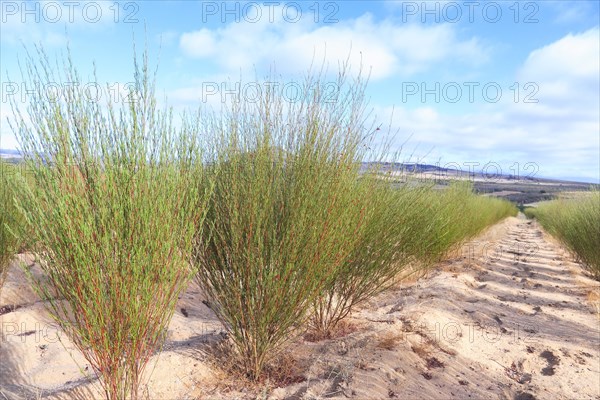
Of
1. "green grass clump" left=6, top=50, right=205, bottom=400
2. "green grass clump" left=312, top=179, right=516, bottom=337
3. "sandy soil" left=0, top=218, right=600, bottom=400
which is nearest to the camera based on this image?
"green grass clump" left=6, top=50, right=205, bottom=400

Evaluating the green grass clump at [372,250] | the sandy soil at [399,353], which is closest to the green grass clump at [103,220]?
the sandy soil at [399,353]

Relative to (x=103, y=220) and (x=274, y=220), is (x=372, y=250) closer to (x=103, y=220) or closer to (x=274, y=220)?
(x=274, y=220)

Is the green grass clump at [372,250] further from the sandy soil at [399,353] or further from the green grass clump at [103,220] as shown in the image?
the green grass clump at [103,220]

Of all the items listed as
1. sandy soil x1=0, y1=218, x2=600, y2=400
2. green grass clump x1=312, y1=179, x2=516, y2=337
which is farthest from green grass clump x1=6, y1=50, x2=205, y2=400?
green grass clump x1=312, y1=179, x2=516, y2=337

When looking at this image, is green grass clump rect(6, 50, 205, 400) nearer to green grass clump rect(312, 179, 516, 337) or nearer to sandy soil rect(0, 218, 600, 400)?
sandy soil rect(0, 218, 600, 400)

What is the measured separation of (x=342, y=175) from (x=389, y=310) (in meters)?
3.33

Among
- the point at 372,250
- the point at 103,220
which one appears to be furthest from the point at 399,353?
the point at 103,220

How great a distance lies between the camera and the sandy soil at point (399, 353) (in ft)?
11.3

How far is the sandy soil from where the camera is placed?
3.43 m

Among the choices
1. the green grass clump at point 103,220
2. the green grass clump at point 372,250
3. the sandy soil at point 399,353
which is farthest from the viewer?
the green grass clump at point 372,250

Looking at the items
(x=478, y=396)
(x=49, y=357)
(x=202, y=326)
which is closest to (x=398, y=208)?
(x=478, y=396)

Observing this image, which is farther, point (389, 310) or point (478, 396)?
point (389, 310)

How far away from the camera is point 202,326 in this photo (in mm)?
5746

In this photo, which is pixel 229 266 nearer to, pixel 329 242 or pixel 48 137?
pixel 329 242
